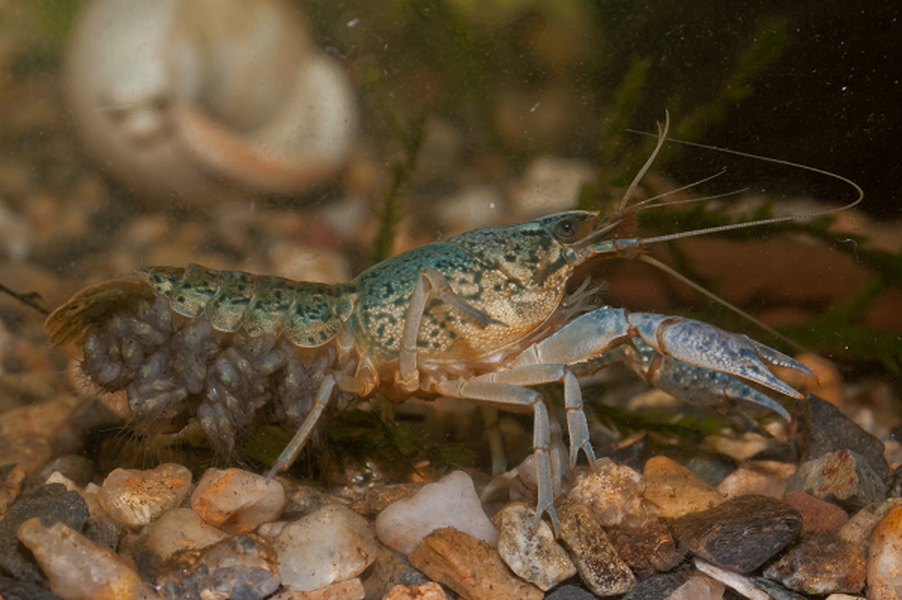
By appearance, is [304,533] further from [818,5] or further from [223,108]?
[818,5]

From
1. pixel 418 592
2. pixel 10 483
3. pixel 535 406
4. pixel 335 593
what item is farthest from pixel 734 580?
pixel 10 483

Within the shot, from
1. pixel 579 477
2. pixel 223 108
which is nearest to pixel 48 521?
pixel 579 477

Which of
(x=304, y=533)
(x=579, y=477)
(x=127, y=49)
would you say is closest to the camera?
(x=304, y=533)

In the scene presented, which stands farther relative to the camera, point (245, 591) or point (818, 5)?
point (818, 5)

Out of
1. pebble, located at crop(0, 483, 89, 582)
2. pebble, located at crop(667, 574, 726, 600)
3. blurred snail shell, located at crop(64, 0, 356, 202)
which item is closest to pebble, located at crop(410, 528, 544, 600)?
pebble, located at crop(667, 574, 726, 600)

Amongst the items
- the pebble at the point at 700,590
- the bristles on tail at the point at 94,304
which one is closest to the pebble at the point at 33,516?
the bristles on tail at the point at 94,304

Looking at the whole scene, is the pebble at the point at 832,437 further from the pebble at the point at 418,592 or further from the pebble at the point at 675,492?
the pebble at the point at 418,592

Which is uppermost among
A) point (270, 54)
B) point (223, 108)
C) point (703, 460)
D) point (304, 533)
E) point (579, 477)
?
point (270, 54)

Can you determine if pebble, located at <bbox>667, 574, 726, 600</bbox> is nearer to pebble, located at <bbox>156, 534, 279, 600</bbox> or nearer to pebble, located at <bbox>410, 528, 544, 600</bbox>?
pebble, located at <bbox>410, 528, 544, 600</bbox>
